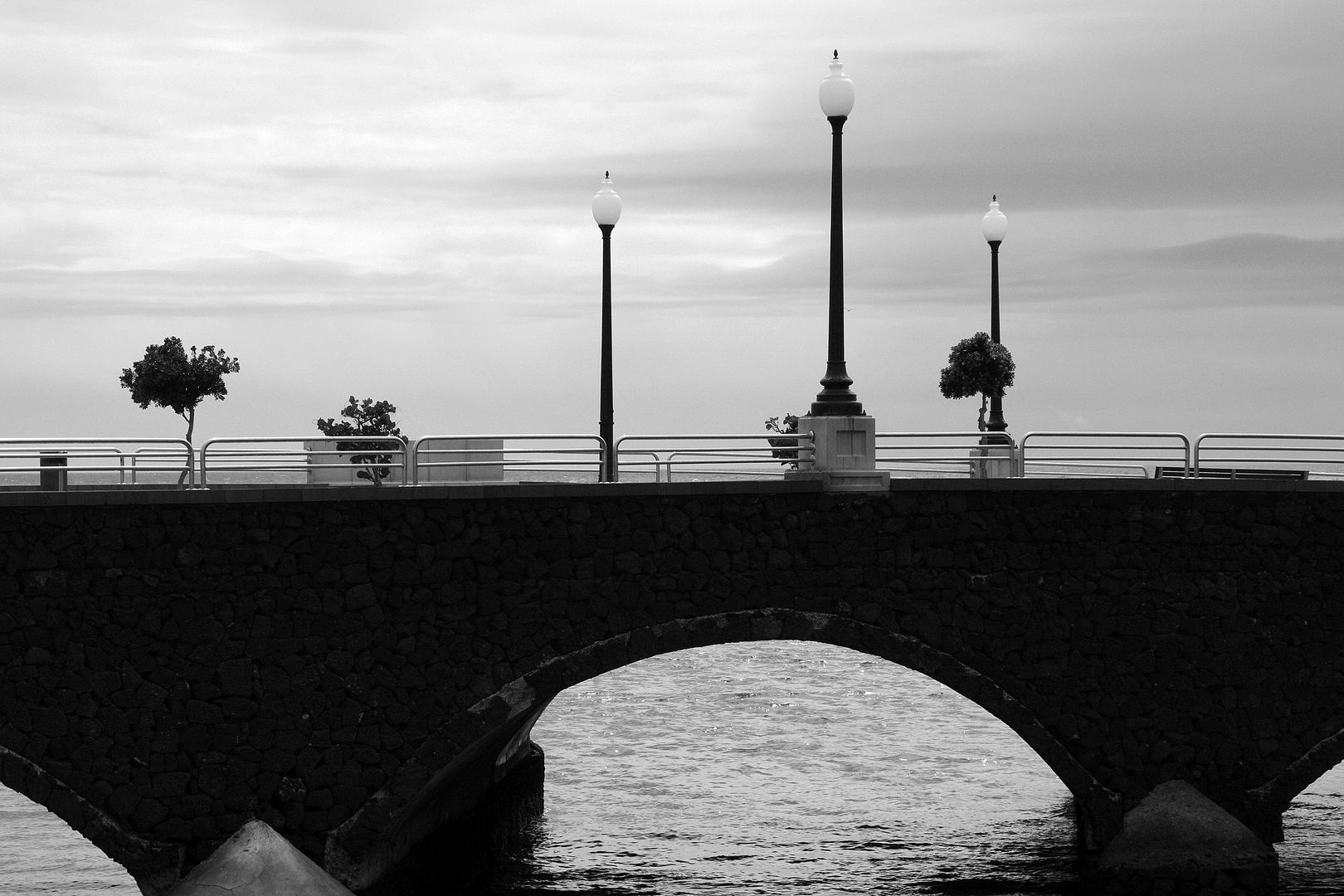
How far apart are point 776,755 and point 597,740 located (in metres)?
3.86

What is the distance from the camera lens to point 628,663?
1723 centimetres

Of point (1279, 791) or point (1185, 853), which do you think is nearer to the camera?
point (1185, 853)

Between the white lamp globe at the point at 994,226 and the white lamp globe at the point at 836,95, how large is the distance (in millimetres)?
5290

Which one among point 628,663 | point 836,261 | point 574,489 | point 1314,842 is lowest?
point 1314,842

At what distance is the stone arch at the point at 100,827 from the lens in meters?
16.7

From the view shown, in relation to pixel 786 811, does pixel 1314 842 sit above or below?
above

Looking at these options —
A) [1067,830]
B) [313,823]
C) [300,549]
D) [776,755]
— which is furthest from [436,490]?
[776,755]

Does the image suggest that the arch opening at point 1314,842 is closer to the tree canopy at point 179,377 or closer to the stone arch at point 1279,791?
the stone arch at point 1279,791

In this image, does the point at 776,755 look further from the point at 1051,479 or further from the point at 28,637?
the point at 28,637

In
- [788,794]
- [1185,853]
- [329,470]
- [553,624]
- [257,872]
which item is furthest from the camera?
[788,794]

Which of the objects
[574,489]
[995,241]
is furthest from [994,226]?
[574,489]

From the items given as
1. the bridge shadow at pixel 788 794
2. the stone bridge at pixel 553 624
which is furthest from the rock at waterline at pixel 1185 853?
the bridge shadow at pixel 788 794

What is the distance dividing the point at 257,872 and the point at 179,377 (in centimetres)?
1150

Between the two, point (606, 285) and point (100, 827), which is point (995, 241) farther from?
point (100, 827)
